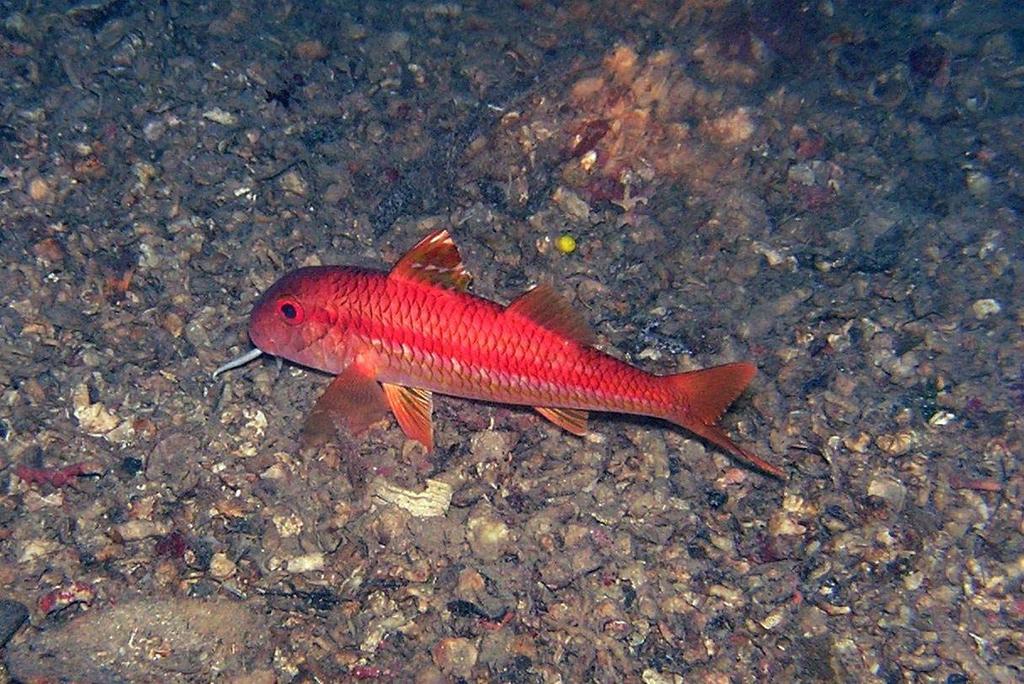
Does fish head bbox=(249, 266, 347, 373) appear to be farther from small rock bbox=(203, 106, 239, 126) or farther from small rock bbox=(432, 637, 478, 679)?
small rock bbox=(203, 106, 239, 126)

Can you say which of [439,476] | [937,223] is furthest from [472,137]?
[937,223]

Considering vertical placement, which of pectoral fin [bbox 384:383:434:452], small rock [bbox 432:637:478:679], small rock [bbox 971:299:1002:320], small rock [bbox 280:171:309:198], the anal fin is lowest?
small rock [bbox 432:637:478:679]

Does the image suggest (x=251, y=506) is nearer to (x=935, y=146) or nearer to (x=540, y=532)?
(x=540, y=532)

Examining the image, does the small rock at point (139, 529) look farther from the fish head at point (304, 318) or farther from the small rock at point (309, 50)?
the small rock at point (309, 50)

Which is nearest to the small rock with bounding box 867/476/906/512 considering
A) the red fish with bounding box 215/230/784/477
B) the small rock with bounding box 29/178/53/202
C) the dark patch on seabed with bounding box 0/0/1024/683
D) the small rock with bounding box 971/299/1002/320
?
the dark patch on seabed with bounding box 0/0/1024/683

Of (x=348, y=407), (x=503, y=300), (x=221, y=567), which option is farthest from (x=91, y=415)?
(x=503, y=300)

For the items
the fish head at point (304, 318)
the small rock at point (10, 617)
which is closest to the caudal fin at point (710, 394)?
the fish head at point (304, 318)

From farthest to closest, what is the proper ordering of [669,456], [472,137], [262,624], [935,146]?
[935,146] → [472,137] → [669,456] → [262,624]
